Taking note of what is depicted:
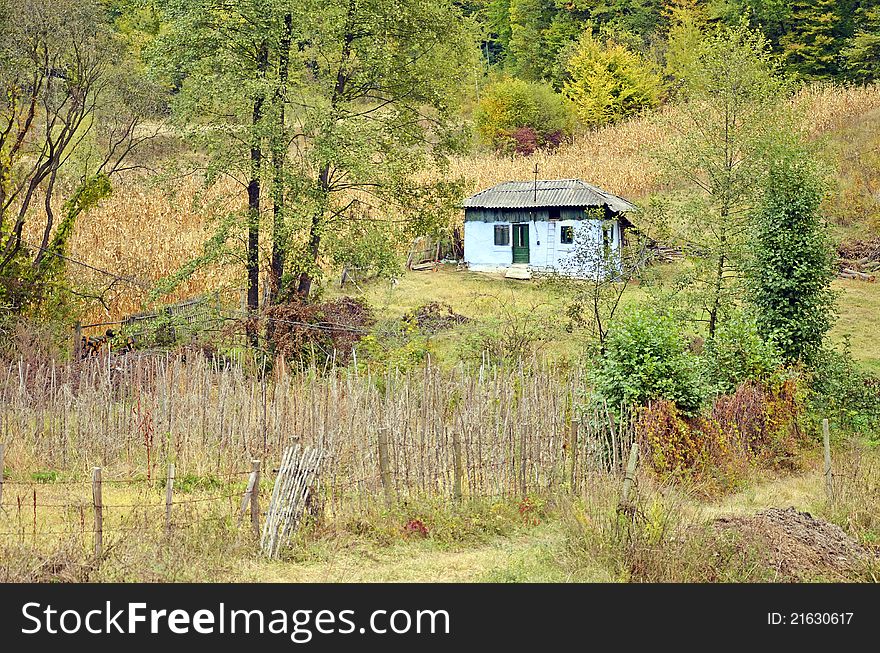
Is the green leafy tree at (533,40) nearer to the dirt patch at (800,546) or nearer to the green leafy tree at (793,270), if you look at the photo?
the green leafy tree at (793,270)

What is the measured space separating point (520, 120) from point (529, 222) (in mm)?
18549

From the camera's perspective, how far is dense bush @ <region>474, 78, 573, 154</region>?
50.1 meters

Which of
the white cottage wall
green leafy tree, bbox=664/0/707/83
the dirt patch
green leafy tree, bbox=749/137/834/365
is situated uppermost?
green leafy tree, bbox=664/0/707/83

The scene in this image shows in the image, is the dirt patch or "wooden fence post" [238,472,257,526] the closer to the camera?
the dirt patch

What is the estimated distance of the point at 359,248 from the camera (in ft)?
70.1

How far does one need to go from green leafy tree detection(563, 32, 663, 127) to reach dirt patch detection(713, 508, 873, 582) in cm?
4247

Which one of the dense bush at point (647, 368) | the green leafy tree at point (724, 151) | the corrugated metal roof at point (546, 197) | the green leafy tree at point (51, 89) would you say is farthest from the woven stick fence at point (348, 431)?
the corrugated metal roof at point (546, 197)

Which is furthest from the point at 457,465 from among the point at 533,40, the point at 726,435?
the point at 533,40

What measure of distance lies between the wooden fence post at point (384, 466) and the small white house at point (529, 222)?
20.5 meters

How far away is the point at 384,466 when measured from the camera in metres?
11.7

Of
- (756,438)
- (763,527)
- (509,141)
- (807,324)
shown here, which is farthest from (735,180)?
(509,141)

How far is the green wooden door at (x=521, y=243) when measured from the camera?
109 feet

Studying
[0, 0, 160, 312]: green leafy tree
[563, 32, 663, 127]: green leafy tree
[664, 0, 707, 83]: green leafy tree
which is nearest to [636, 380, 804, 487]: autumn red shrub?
[0, 0, 160, 312]: green leafy tree

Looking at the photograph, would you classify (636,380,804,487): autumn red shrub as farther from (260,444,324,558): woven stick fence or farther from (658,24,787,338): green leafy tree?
(260,444,324,558): woven stick fence
